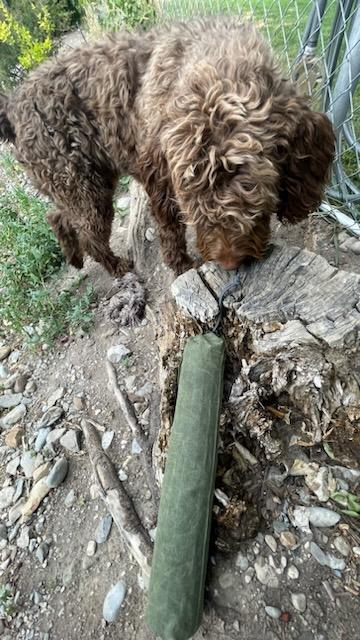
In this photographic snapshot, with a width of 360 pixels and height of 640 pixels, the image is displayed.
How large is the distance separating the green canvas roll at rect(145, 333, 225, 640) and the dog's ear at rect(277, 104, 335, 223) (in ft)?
3.17

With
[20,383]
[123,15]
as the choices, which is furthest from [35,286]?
[123,15]

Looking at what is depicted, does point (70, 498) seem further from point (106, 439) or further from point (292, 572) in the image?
point (292, 572)

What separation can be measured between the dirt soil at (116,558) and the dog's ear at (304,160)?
0.90 m

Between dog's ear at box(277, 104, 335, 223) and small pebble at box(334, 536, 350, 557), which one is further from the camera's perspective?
dog's ear at box(277, 104, 335, 223)

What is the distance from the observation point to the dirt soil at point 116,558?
1805 millimetres

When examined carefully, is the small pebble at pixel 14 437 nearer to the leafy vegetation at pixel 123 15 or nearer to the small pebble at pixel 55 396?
the small pebble at pixel 55 396

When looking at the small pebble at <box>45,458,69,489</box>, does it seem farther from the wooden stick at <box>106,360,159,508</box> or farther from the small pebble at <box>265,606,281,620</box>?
the small pebble at <box>265,606,281,620</box>

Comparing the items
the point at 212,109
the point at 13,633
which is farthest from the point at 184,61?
the point at 13,633

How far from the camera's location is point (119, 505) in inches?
95.2

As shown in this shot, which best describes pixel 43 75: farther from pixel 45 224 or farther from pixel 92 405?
pixel 92 405

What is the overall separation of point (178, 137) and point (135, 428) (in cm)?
165

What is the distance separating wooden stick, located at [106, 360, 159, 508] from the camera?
2.50 m

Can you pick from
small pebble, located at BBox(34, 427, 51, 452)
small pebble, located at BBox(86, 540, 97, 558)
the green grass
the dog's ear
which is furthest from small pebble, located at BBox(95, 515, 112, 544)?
the dog's ear

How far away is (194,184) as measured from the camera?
6.73 ft
